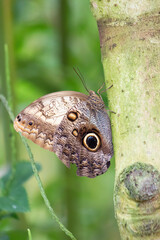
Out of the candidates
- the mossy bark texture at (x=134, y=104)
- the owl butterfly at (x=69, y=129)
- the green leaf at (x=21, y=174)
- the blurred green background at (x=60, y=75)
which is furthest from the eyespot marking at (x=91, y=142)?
the blurred green background at (x=60, y=75)

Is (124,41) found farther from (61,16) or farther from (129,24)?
(61,16)

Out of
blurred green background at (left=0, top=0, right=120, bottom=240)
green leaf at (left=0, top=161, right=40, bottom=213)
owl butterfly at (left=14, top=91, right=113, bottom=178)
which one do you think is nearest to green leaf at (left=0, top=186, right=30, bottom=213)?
green leaf at (left=0, top=161, right=40, bottom=213)

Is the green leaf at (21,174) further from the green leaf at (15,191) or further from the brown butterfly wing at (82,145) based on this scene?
the brown butterfly wing at (82,145)

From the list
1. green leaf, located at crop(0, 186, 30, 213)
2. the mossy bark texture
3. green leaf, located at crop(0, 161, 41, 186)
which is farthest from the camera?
green leaf, located at crop(0, 161, 41, 186)

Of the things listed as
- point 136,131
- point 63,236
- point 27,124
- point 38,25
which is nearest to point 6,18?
point 38,25

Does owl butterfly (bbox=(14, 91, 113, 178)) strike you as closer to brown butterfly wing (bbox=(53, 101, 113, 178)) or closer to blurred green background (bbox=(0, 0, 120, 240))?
brown butterfly wing (bbox=(53, 101, 113, 178))

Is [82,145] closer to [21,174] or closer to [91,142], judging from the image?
[91,142]
